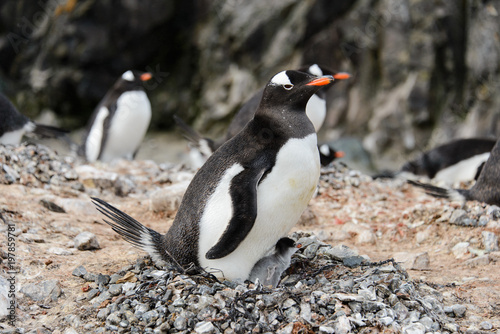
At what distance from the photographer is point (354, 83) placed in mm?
10891

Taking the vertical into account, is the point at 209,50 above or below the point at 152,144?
above

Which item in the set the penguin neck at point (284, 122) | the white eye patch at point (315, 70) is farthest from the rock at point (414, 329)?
the white eye patch at point (315, 70)

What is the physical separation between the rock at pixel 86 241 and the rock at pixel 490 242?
237 cm

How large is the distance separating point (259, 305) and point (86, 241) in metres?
1.32

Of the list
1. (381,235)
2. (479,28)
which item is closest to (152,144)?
(479,28)

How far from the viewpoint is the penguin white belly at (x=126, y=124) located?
7082 millimetres

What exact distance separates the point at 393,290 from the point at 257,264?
0.65 meters

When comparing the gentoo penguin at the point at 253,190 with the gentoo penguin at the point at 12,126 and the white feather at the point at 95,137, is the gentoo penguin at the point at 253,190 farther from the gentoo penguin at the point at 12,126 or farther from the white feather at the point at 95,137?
the white feather at the point at 95,137

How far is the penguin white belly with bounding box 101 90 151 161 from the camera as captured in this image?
7.08 metres

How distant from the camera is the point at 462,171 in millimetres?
6078

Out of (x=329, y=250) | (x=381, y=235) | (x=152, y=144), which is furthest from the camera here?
(x=152, y=144)

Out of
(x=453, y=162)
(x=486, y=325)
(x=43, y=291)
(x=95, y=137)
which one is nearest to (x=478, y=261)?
(x=486, y=325)

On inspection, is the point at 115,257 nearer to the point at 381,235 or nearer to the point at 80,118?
the point at 381,235

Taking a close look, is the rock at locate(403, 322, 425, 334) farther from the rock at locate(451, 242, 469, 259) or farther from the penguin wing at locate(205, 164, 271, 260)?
the rock at locate(451, 242, 469, 259)
